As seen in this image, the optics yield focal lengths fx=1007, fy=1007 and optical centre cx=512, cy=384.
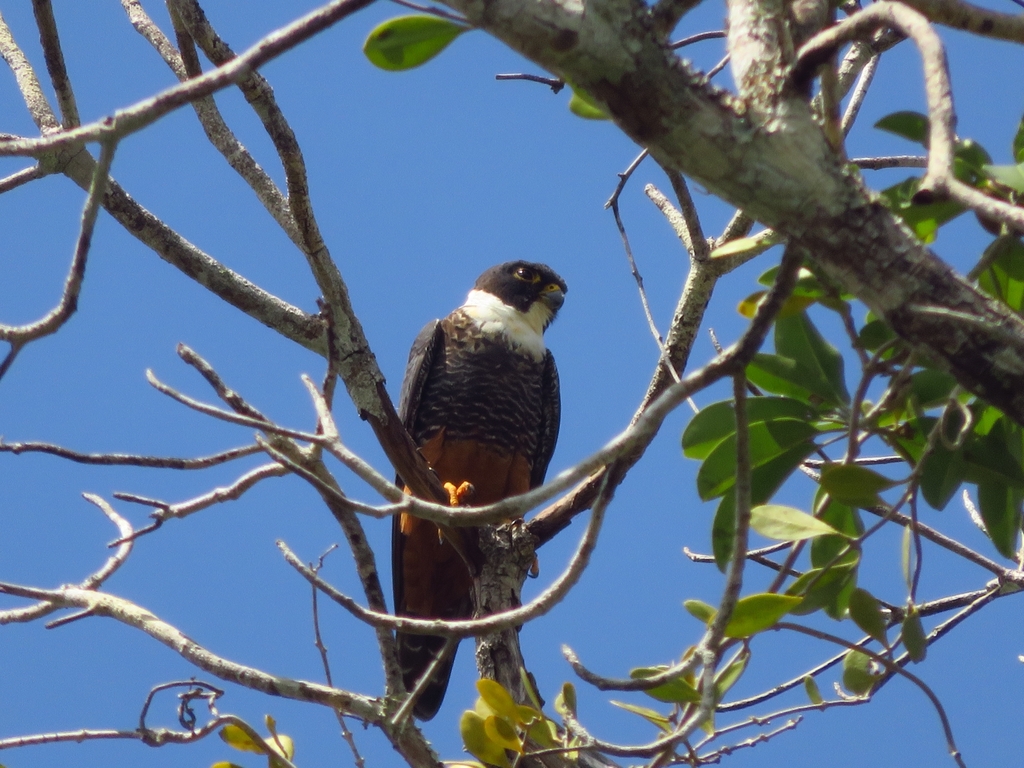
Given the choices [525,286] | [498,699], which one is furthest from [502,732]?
[525,286]

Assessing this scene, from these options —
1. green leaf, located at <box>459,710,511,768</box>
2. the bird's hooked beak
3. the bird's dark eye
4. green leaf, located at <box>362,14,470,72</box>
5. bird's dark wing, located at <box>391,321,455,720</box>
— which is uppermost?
the bird's dark eye

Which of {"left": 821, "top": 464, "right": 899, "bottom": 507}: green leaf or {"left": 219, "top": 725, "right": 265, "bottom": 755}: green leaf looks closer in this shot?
{"left": 821, "top": 464, "right": 899, "bottom": 507}: green leaf

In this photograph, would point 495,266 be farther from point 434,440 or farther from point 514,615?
point 514,615

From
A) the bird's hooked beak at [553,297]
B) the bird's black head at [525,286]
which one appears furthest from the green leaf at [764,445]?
the bird's hooked beak at [553,297]

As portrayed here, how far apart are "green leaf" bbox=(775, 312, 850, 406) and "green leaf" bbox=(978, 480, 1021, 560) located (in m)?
0.31

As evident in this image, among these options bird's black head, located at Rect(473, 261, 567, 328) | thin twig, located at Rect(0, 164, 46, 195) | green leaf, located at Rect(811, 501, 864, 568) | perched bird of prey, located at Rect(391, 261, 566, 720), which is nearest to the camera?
green leaf, located at Rect(811, 501, 864, 568)

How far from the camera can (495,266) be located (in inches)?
239

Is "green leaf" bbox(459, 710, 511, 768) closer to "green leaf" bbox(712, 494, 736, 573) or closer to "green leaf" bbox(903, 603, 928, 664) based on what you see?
"green leaf" bbox(712, 494, 736, 573)

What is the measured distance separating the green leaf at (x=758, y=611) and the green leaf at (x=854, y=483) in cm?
21

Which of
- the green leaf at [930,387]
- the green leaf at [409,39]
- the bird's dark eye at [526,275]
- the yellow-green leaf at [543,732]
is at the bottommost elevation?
the yellow-green leaf at [543,732]

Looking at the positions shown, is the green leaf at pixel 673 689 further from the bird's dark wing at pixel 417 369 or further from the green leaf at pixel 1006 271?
the bird's dark wing at pixel 417 369

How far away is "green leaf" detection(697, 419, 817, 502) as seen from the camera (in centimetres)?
188

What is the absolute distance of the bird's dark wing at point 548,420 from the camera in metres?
5.43

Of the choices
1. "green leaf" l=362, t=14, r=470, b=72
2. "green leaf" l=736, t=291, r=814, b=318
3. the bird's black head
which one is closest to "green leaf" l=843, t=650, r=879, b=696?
"green leaf" l=736, t=291, r=814, b=318
